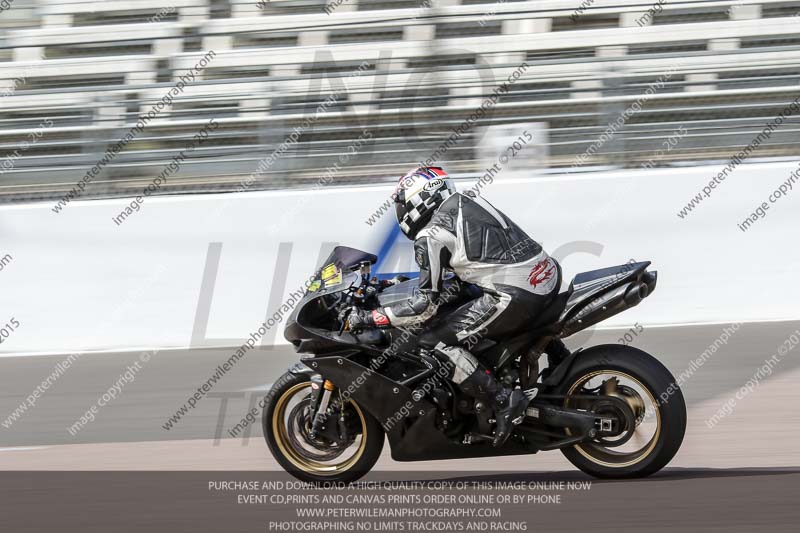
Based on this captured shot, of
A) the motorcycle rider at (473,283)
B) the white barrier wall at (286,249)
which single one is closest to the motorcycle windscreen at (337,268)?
the motorcycle rider at (473,283)

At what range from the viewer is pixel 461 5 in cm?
1191

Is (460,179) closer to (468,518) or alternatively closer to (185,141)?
(185,141)

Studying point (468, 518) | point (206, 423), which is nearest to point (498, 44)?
point (206, 423)

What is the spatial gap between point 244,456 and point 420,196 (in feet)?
7.38

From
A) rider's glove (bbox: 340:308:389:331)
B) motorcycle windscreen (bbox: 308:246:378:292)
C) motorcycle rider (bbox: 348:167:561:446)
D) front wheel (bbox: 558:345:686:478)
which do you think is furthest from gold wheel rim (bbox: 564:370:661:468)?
motorcycle windscreen (bbox: 308:246:378:292)

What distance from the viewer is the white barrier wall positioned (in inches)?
393

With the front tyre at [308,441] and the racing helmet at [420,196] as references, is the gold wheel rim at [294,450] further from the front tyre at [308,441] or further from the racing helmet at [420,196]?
the racing helmet at [420,196]

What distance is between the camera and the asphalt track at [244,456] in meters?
5.11

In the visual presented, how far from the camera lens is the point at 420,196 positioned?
5.68m

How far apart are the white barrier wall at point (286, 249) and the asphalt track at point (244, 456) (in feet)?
0.96

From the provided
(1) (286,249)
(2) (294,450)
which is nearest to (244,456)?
(2) (294,450)

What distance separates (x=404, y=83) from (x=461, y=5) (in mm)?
1323

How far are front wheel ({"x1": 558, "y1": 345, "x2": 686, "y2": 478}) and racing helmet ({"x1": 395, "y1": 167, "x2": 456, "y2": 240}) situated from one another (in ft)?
3.60

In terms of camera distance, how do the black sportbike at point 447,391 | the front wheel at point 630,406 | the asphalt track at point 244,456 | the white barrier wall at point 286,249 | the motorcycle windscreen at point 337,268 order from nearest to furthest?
the asphalt track at point 244,456, the front wheel at point 630,406, the black sportbike at point 447,391, the motorcycle windscreen at point 337,268, the white barrier wall at point 286,249
